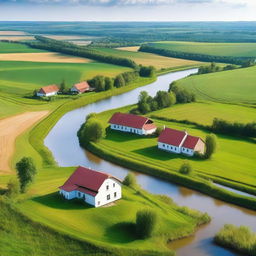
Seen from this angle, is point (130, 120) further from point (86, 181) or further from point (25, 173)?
point (25, 173)

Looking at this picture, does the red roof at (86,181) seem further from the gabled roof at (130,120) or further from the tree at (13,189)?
the gabled roof at (130,120)

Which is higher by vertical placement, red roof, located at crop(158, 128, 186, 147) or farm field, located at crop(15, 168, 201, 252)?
red roof, located at crop(158, 128, 186, 147)

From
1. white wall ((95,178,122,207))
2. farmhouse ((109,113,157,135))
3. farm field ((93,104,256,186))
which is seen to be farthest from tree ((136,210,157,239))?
farmhouse ((109,113,157,135))

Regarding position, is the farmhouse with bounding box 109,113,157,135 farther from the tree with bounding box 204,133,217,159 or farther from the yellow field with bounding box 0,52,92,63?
the yellow field with bounding box 0,52,92,63

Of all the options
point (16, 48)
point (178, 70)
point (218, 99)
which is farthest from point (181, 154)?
point (16, 48)

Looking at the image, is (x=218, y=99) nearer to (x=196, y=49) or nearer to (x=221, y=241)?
(x=221, y=241)

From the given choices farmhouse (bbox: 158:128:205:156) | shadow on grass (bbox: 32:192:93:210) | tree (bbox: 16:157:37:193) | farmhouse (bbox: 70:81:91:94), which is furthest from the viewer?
farmhouse (bbox: 70:81:91:94)
